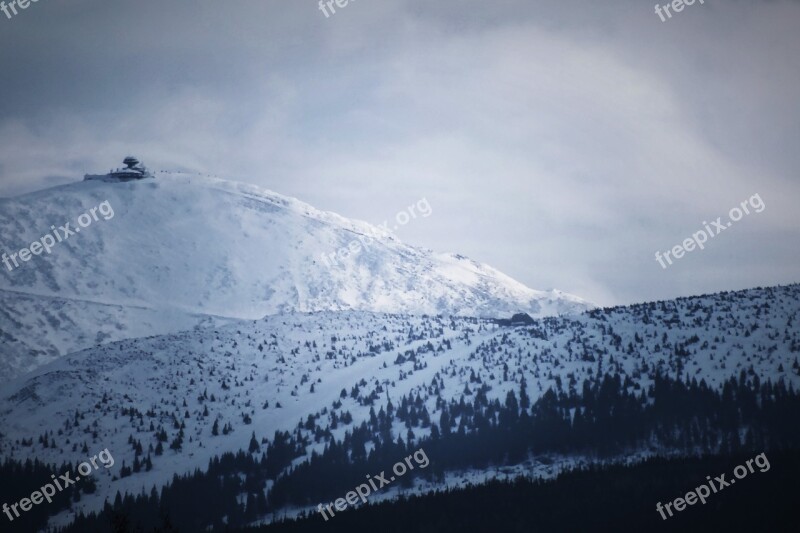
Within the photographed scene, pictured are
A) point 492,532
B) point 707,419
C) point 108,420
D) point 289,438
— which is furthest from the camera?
point 108,420

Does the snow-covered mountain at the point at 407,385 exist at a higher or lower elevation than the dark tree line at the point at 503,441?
higher

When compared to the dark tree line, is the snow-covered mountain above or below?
above

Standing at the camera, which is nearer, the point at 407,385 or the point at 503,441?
the point at 503,441

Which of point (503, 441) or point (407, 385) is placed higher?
point (407, 385)

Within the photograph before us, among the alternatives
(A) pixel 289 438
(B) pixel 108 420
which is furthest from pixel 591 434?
(B) pixel 108 420

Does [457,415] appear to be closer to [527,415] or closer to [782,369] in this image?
[527,415]

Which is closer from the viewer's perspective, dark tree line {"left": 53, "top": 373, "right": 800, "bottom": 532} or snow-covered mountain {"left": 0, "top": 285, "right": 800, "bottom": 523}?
dark tree line {"left": 53, "top": 373, "right": 800, "bottom": 532}

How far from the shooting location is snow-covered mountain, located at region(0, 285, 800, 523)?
16138 cm

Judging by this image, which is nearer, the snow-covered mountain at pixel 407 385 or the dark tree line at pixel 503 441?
the dark tree line at pixel 503 441

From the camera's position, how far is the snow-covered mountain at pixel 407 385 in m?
161

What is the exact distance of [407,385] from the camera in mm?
179250

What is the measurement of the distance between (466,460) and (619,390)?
3206 centimetres

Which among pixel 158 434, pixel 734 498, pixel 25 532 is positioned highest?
pixel 158 434

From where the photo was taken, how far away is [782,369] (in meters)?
152
